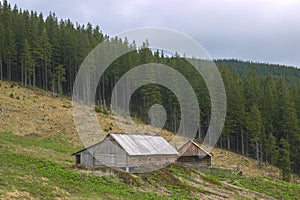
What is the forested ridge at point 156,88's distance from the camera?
70.3 m

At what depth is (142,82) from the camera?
260 ft

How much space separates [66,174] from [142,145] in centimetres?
1251

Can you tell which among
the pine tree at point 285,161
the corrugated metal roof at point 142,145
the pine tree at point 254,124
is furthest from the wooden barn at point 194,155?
the pine tree at point 254,124

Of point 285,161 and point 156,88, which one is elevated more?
point 156,88

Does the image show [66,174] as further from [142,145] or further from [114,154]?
[142,145]

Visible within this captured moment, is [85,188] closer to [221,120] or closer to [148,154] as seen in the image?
[148,154]

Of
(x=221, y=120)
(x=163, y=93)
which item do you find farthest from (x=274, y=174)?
(x=163, y=93)

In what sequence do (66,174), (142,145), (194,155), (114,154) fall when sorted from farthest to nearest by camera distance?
(194,155), (142,145), (114,154), (66,174)

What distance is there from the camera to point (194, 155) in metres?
53.8

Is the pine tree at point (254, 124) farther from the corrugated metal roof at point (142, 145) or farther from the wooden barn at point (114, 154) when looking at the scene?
the wooden barn at point (114, 154)

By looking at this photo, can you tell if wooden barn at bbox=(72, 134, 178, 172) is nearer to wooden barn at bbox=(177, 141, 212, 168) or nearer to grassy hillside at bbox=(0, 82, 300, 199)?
grassy hillside at bbox=(0, 82, 300, 199)

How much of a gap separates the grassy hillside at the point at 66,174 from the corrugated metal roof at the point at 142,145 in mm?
2801

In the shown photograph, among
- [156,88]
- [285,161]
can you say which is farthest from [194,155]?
[156,88]

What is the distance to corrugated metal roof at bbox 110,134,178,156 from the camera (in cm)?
3750
